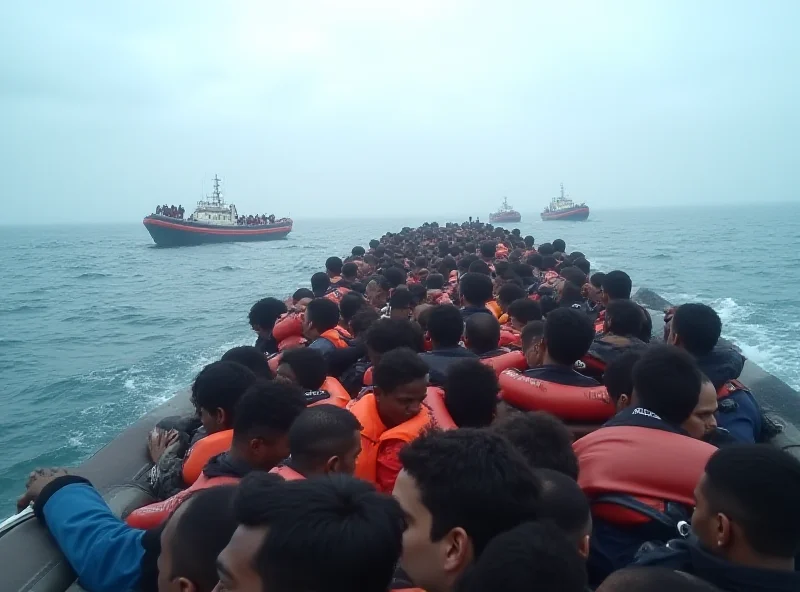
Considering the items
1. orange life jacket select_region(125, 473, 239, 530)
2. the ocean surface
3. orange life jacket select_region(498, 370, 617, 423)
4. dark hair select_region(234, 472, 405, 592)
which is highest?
dark hair select_region(234, 472, 405, 592)

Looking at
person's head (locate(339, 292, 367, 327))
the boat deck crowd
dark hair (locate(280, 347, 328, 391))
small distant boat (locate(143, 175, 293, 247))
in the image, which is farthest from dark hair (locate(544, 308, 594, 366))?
small distant boat (locate(143, 175, 293, 247))

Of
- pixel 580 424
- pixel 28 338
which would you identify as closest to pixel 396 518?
pixel 580 424

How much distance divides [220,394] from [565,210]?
308 feet

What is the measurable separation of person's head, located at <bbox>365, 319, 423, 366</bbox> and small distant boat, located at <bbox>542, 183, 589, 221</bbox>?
302 feet

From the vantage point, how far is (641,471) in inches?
86.4

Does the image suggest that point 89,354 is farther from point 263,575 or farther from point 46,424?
point 263,575

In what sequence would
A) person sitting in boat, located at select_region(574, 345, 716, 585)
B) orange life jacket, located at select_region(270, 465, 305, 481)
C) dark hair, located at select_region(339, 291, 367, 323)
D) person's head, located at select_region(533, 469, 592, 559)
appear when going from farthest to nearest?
dark hair, located at select_region(339, 291, 367, 323), orange life jacket, located at select_region(270, 465, 305, 481), person sitting in boat, located at select_region(574, 345, 716, 585), person's head, located at select_region(533, 469, 592, 559)

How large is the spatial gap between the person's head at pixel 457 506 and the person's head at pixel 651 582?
33cm

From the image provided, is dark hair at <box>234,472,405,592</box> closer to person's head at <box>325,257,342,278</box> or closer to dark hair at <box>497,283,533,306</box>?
dark hair at <box>497,283,533,306</box>

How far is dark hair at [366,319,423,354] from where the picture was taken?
428cm

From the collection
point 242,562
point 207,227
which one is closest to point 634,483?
point 242,562

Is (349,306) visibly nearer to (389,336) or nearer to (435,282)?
(389,336)

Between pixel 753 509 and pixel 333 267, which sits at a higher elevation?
pixel 753 509

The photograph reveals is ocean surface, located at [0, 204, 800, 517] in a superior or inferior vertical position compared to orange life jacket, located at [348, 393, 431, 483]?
inferior
